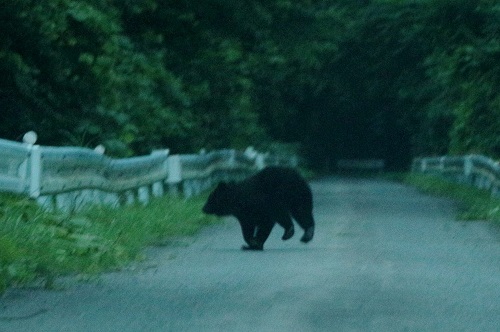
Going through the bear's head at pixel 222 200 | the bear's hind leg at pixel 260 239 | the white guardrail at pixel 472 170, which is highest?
the bear's head at pixel 222 200

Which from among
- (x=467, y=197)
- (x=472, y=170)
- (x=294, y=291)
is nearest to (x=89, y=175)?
(x=294, y=291)

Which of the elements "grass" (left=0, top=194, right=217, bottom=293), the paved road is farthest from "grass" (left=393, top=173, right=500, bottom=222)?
"grass" (left=0, top=194, right=217, bottom=293)

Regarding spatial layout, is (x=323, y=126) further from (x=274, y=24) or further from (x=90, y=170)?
(x=90, y=170)

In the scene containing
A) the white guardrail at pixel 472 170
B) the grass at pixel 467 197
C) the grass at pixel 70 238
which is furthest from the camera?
the white guardrail at pixel 472 170

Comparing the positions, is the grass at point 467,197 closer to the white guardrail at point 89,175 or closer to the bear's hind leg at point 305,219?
the bear's hind leg at point 305,219

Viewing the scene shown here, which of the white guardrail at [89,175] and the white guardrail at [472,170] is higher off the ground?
the white guardrail at [89,175]

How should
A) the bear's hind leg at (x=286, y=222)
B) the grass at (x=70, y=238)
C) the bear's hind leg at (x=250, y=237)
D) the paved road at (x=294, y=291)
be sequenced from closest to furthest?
the paved road at (x=294, y=291) < the grass at (x=70, y=238) < the bear's hind leg at (x=250, y=237) < the bear's hind leg at (x=286, y=222)

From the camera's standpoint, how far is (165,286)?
1040cm

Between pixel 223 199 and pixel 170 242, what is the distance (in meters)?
0.82

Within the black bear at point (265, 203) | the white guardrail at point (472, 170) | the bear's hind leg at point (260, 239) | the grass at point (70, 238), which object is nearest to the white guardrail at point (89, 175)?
the grass at point (70, 238)

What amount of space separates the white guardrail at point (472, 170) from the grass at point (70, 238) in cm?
869

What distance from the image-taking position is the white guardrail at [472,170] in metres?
24.5

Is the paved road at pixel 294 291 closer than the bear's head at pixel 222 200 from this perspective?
Yes

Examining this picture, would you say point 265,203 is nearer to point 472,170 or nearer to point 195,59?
point 195,59
